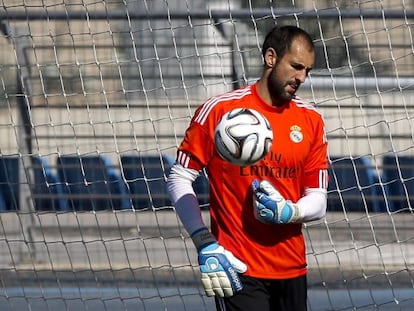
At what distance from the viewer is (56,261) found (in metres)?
6.91

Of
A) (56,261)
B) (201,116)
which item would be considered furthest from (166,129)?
(201,116)

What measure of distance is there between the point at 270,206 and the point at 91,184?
137 inches

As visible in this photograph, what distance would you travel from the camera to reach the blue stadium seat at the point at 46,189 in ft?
23.4

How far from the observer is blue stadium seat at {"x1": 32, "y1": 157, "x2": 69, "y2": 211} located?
712 centimetres

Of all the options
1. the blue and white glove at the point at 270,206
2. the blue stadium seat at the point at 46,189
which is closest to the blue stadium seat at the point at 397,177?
the blue stadium seat at the point at 46,189

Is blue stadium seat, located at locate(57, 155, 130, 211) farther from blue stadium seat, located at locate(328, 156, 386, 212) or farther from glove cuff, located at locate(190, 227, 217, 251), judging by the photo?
glove cuff, located at locate(190, 227, 217, 251)

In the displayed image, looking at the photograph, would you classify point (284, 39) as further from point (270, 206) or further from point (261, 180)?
point (270, 206)

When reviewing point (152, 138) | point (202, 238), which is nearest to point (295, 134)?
point (202, 238)

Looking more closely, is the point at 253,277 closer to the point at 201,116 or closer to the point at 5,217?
the point at 201,116

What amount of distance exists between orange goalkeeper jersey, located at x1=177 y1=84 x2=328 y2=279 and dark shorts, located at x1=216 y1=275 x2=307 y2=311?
1.5 inches

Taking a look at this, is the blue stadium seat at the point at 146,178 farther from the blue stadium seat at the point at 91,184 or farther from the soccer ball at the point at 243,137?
the soccer ball at the point at 243,137

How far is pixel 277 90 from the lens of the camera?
4.01 meters

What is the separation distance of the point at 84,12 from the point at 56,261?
1591 mm

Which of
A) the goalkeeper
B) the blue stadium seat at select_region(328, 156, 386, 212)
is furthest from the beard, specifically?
the blue stadium seat at select_region(328, 156, 386, 212)
